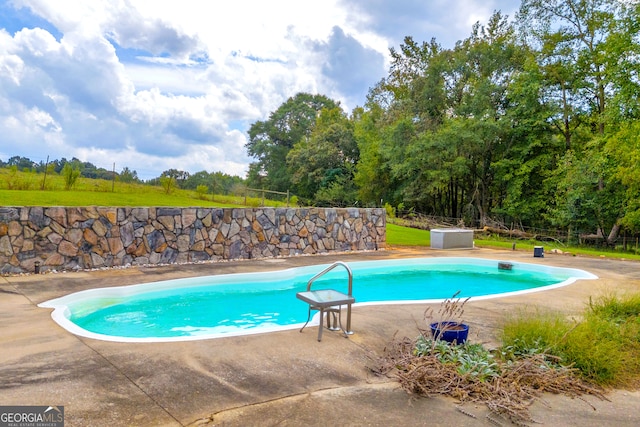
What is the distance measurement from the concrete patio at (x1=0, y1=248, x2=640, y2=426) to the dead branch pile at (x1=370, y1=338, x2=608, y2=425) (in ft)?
0.31

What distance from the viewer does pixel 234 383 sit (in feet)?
→ 9.95

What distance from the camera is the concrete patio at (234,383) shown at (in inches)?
102

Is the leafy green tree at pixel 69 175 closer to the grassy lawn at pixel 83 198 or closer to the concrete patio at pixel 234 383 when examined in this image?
the grassy lawn at pixel 83 198

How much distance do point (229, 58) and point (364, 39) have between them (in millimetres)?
7492

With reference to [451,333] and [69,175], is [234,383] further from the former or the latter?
[69,175]

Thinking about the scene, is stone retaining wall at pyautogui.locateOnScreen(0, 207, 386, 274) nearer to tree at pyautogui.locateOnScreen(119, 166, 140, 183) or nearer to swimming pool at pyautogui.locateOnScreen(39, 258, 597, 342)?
swimming pool at pyautogui.locateOnScreen(39, 258, 597, 342)

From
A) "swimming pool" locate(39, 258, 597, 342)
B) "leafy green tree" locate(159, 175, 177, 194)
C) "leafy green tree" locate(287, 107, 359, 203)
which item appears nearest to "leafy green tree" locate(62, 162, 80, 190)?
"leafy green tree" locate(159, 175, 177, 194)

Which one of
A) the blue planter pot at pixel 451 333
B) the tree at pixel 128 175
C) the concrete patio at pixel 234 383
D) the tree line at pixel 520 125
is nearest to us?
the concrete patio at pixel 234 383

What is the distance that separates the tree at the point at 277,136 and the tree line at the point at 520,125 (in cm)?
1213

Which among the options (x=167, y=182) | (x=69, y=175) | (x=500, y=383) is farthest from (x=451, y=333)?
(x=167, y=182)

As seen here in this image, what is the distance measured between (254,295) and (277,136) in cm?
3355

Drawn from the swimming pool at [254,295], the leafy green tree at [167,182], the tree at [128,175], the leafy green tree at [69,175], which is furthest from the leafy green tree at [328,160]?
the swimming pool at [254,295]

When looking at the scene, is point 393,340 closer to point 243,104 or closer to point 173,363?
point 173,363

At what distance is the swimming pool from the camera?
216 inches
